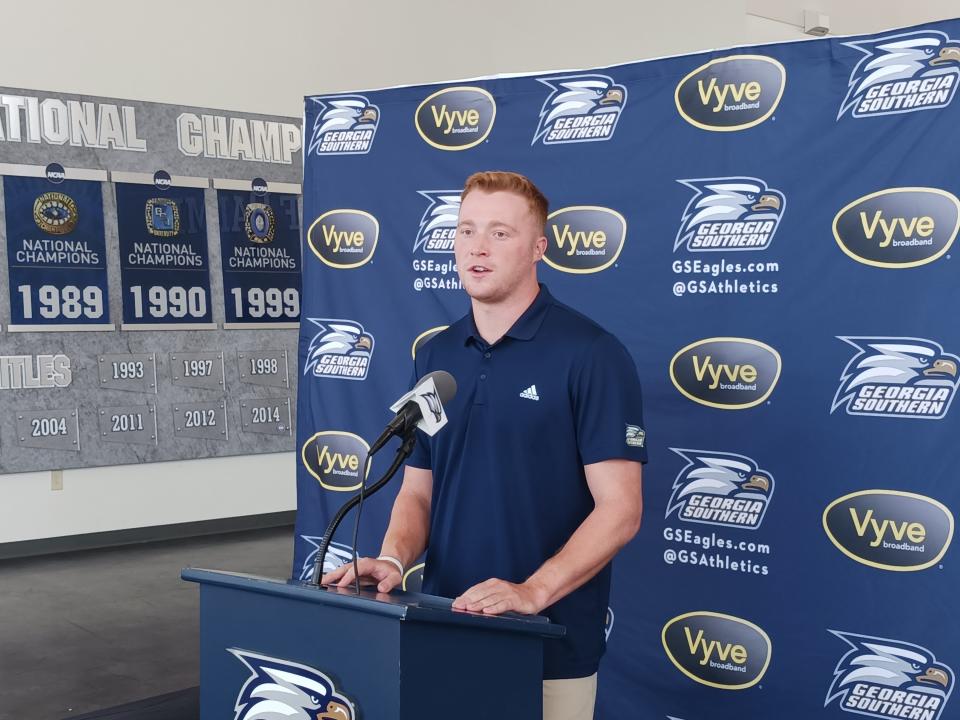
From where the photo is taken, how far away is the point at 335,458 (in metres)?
4.03

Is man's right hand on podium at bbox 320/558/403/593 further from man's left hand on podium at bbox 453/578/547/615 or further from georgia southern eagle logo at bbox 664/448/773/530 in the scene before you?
georgia southern eagle logo at bbox 664/448/773/530

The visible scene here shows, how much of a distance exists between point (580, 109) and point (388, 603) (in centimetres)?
238

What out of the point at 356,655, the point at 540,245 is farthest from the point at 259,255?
the point at 356,655

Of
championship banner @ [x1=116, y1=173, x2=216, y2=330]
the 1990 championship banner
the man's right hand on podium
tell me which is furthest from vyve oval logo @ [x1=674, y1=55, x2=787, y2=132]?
championship banner @ [x1=116, y1=173, x2=216, y2=330]

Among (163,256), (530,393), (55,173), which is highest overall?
(55,173)

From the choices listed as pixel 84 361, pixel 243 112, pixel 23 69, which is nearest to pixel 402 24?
pixel 243 112

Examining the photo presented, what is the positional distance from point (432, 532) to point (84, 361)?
16.0 ft

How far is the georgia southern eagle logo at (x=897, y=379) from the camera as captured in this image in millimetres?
2855

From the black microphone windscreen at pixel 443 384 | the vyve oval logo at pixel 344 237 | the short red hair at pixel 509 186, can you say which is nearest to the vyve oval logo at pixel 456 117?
the vyve oval logo at pixel 344 237

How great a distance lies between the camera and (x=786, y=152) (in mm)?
3117

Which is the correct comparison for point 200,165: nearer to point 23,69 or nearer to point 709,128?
point 23,69

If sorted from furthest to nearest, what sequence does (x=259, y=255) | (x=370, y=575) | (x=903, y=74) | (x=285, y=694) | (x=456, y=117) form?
(x=259, y=255) < (x=456, y=117) < (x=903, y=74) < (x=370, y=575) < (x=285, y=694)

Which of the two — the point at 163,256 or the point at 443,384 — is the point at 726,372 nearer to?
the point at 443,384

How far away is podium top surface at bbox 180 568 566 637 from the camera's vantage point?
142 centimetres
